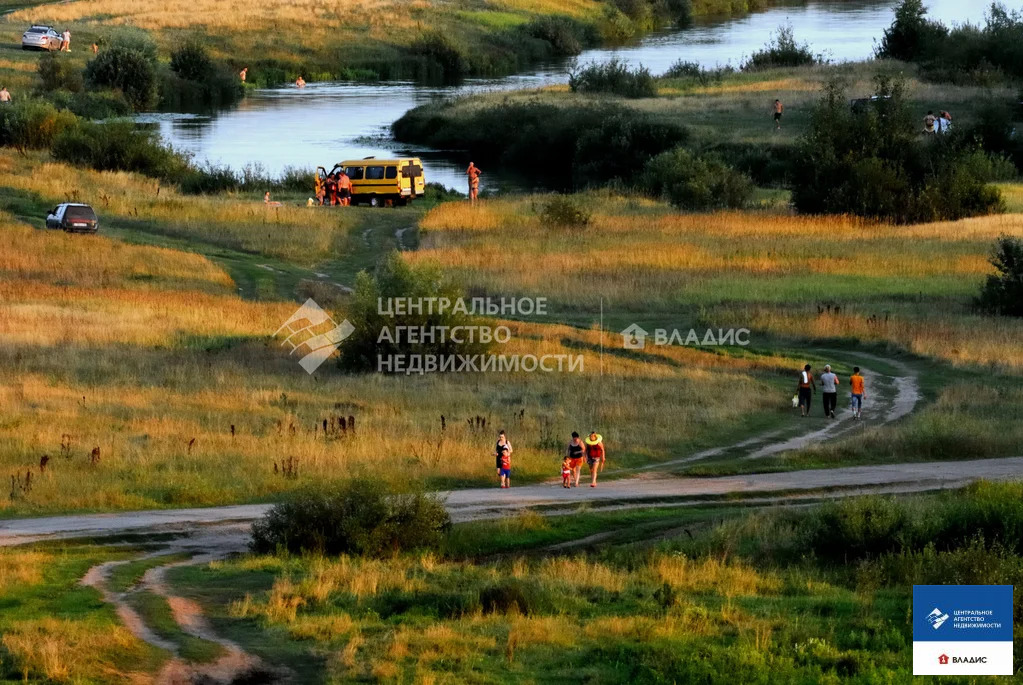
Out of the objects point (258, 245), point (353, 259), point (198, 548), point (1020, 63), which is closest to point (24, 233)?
point (258, 245)

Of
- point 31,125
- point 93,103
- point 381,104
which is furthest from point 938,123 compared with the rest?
point 93,103

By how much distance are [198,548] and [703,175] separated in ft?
147

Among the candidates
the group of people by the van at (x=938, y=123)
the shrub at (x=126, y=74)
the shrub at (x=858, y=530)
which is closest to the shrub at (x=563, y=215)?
the group of people by the van at (x=938, y=123)

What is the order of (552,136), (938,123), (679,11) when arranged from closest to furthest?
(938,123) < (552,136) < (679,11)

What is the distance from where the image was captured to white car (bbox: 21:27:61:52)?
101438 millimetres

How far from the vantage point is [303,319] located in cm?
3728

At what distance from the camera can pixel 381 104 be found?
102062mm

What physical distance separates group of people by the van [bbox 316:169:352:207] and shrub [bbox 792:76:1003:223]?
17.5 meters

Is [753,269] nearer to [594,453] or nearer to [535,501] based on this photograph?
[594,453]

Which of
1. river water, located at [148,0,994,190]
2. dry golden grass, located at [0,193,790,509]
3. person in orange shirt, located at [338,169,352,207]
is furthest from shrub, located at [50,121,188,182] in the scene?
dry golden grass, located at [0,193,790,509]

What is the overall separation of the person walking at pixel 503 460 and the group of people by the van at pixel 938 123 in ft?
168

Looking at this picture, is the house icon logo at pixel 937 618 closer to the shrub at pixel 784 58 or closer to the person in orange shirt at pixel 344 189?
the person in orange shirt at pixel 344 189

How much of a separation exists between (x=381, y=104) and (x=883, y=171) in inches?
1999

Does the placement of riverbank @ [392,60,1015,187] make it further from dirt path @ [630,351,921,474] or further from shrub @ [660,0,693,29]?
shrub @ [660,0,693,29]
